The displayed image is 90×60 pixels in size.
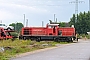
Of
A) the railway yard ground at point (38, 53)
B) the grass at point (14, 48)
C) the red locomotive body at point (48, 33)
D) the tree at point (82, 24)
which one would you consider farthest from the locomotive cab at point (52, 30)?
the tree at point (82, 24)

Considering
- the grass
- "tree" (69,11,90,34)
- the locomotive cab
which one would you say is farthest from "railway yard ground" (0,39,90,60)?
"tree" (69,11,90,34)

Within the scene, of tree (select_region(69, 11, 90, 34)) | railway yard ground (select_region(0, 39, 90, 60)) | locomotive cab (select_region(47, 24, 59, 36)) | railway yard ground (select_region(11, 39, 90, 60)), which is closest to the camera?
railway yard ground (select_region(11, 39, 90, 60))

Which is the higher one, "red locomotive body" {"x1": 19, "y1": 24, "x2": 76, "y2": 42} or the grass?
"red locomotive body" {"x1": 19, "y1": 24, "x2": 76, "y2": 42}

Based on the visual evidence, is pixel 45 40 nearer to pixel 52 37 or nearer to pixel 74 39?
pixel 52 37

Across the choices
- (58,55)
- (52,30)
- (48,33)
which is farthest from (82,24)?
(58,55)

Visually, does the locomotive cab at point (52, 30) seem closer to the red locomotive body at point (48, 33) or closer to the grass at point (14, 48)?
the red locomotive body at point (48, 33)

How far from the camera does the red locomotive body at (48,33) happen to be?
49.6 meters

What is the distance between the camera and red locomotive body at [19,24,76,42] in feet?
163

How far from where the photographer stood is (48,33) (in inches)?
1976

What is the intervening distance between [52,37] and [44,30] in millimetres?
2194

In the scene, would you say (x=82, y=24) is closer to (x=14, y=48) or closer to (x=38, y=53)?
(x=14, y=48)

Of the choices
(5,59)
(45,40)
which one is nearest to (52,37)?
(45,40)

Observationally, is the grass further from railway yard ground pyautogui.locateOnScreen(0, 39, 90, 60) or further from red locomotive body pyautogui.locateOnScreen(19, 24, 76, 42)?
red locomotive body pyautogui.locateOnScreen(19, 24, 76, 42)

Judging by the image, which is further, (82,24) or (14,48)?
(82,24)
